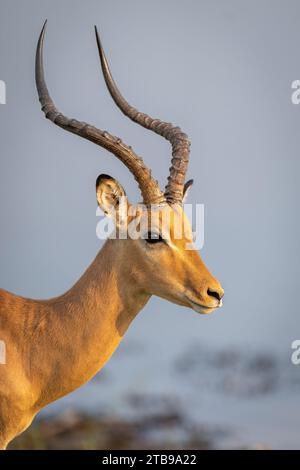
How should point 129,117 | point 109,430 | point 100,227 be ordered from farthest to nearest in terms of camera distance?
point 109,430 → point 129,117 → point 100,227

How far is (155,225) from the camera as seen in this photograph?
33.1ft

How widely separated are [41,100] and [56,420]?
11589 millimetres

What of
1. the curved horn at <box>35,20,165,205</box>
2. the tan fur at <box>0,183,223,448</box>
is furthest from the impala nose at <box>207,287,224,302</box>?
the curved horn at <box>35,20,165,205</box>

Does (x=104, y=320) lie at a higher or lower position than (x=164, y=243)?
lower

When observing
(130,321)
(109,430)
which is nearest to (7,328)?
(130,321)

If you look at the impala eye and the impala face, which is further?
the impala eye

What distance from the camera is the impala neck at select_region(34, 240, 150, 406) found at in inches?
400

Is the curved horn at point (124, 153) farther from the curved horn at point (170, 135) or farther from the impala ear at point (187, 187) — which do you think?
the impala ear at point (187, 187)

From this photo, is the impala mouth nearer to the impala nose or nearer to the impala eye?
the impala nose

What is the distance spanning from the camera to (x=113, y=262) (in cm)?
1030

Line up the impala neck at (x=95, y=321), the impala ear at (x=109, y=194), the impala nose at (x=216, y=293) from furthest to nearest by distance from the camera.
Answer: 1. the impala ear at (x=109, y=194)
2. the impala neck at (x=95, y=321)
3. the impala nose at (x=216, y=293)

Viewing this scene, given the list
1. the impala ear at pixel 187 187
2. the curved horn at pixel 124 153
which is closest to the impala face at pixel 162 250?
the curved horn at pixel 124 153

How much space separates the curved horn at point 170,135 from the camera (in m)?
10.7
